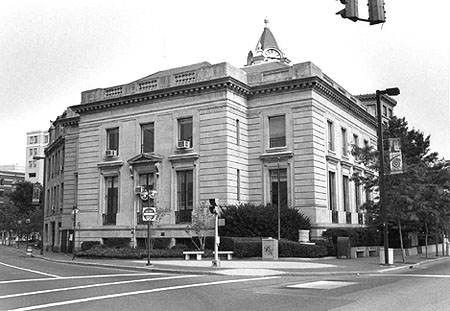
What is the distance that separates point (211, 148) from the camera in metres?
36.9

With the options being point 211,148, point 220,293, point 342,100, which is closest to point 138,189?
point 211,148

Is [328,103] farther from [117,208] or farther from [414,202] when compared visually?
[117,208]

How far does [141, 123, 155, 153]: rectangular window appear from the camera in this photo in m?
40.1

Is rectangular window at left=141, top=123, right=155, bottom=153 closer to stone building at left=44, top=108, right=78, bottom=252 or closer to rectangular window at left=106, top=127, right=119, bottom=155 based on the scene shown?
rectangular window at left=106, top=127, right=119, bottom=155

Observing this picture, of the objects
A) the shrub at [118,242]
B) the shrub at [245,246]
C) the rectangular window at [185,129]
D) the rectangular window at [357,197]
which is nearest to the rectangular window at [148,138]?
the rectangular window at [185,129]

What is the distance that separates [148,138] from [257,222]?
1190 centimetres

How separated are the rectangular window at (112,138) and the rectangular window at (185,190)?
681 centimetres

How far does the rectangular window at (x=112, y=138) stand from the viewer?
42.1 metres

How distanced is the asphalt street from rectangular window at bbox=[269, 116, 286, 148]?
18793 millimetres

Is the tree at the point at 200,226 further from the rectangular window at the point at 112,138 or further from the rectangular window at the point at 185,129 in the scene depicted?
the rectangular window at the point at 112,138

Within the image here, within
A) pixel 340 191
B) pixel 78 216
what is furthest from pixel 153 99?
pixel 340 191

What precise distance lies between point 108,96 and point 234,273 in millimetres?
25376

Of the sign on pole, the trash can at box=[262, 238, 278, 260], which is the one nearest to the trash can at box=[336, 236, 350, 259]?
the trash can at box=[262, 238, 278, 260]

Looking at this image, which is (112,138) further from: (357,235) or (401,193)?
(401,193)
